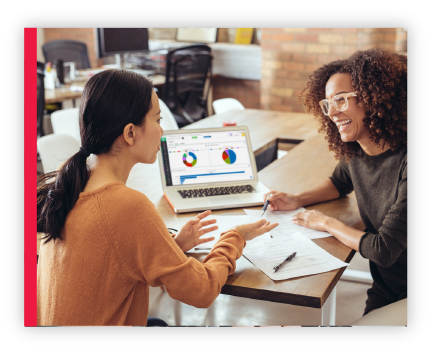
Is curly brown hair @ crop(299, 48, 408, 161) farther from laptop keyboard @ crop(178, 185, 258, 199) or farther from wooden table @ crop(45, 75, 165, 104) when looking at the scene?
wooden table @ crop(45, 75, 165, 104)

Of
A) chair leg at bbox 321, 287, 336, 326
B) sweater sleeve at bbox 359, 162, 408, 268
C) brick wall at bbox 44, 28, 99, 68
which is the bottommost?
chair leg at bbox 321, 287, 336, 326

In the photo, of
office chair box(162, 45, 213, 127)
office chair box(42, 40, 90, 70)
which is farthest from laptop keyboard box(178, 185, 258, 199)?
office chair box(42, 40, 90, 70)

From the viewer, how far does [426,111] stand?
105 cm

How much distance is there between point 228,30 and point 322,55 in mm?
1810

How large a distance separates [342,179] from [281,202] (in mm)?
263

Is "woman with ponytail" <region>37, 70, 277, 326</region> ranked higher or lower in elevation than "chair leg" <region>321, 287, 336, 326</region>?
higher

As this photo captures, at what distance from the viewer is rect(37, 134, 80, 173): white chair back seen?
74.0 inches

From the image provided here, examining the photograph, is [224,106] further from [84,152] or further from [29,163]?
[29,163]

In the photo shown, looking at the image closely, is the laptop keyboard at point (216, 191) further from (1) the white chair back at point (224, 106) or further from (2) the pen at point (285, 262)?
(1) the white chair back at point (224, 106)

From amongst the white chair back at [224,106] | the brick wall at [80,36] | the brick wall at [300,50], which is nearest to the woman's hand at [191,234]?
the white chair back at [224,106]

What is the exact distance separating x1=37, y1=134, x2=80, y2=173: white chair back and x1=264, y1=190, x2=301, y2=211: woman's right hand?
0.83 meters

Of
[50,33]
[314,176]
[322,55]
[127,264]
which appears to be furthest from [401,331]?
[50,33]

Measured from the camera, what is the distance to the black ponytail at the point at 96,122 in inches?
38.3

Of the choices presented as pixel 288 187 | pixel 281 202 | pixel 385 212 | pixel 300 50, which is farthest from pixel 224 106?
pixel 385 212
